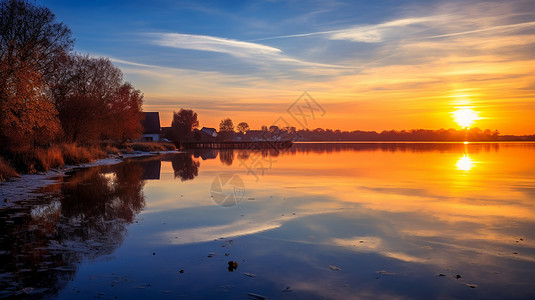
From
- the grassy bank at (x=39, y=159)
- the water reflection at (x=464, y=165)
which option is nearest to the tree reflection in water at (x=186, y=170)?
the grassy bank at (x=39, y=159)

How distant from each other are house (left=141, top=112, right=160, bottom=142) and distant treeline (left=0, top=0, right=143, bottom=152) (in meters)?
26.0

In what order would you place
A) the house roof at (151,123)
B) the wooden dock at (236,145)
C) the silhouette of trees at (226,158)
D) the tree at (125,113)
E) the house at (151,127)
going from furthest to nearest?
the wooden dock at (236,145), the house roof at (151,123), the house at (151,127), the tree at (125,113), the silhouette of trees at (226,158)

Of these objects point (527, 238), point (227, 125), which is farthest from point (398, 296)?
point (227, 125)

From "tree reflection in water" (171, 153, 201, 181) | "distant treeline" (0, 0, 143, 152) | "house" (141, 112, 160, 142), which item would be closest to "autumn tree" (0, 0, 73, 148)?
"distant treeline" (0, 0, 143, 152)

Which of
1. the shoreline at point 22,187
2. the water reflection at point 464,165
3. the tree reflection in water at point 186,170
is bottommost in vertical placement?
the water reflection at point 464,165

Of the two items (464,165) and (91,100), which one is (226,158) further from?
(464,165)

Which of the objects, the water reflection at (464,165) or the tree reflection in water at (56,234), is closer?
the tree reflection in water at (56,234)

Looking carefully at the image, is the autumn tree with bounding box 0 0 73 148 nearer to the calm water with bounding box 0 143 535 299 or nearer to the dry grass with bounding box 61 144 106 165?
the dry grass with bounding box 61 144 106 165

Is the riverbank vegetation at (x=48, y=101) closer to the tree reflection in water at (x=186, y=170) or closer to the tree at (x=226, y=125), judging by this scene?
the tree reflection in water at (x=186, y=170)

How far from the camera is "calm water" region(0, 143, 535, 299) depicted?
18.3 feet

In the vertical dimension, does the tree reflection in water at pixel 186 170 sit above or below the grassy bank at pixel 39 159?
below

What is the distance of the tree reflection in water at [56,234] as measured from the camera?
5.74m

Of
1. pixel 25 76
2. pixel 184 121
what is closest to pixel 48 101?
pixel 25 76

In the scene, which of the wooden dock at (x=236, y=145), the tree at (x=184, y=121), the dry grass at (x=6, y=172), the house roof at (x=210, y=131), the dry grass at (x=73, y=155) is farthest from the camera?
the house roof at (x=210, y=131)
